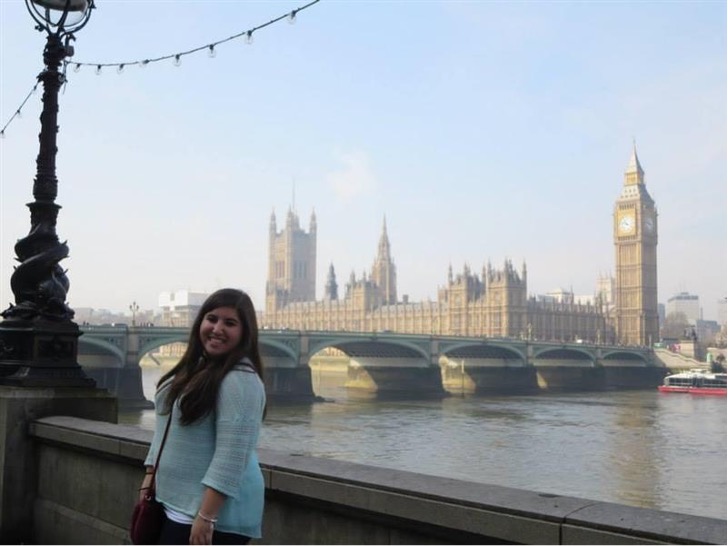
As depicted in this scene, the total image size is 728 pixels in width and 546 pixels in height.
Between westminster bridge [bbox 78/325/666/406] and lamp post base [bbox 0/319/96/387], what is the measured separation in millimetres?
23572

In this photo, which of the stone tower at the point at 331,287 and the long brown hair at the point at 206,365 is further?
the stone tower at the point at 331,287

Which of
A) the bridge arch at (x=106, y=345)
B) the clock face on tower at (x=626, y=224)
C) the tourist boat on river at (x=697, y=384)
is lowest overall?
the tourist boat on river at (x=697, y=384)

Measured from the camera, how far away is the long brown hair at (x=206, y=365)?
2.04 m

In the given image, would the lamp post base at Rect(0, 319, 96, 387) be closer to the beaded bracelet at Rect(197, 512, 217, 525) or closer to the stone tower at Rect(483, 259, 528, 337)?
the beaded bracelet at Rect(197, 512, 217, 525)

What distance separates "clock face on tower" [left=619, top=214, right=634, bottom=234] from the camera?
95.6 metres

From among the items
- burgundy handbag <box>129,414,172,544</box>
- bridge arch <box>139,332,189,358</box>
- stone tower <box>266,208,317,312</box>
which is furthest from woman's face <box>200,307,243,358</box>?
stone tower <box>266,208,317,312</box>

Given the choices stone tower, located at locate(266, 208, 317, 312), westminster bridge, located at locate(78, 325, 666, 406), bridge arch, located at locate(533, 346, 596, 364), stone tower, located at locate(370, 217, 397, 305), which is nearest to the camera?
westminster bridge, located at locate(78, 325, 666, 406)

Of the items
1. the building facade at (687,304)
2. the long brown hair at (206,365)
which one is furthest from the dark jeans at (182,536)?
the building facade at (687,304)

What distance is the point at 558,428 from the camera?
29188mm

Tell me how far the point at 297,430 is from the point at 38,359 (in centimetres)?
2268

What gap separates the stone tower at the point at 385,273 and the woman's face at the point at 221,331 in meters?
104

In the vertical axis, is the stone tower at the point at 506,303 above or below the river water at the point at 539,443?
above

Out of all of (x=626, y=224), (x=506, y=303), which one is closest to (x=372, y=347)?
(x=506, y=303)

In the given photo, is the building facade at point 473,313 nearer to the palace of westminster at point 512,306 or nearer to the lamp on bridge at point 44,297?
the palace of westminster at point 512,306
